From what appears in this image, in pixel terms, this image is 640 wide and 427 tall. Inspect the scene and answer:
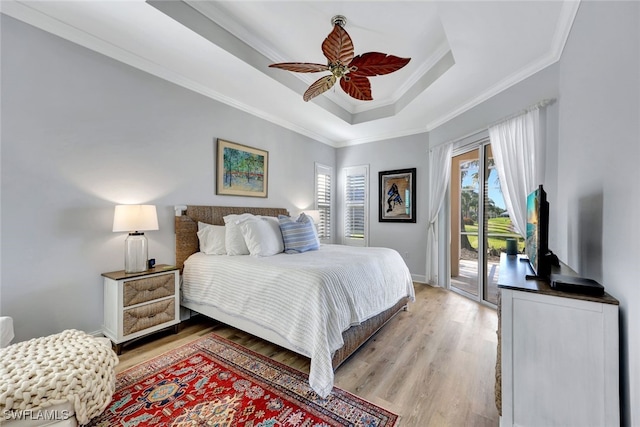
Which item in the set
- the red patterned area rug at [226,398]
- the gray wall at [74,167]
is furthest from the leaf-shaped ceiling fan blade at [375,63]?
the red patterned area rug at [226,398]

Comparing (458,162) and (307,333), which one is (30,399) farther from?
(458,162)

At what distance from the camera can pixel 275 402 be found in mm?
1645

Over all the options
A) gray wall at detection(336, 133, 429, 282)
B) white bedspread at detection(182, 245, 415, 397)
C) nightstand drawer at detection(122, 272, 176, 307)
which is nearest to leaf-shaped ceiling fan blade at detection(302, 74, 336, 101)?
white bedspread at detection(182, 245, 415, 397)

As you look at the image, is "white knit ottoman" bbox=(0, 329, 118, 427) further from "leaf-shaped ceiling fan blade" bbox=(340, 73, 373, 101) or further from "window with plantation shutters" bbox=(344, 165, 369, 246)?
"window with plantation shutters" bbox=(344, 165, 369, 246)

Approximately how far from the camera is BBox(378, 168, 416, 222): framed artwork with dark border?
15.3 feet

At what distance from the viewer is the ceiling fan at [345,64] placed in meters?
1.96

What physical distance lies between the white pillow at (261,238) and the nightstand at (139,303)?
2.56ft

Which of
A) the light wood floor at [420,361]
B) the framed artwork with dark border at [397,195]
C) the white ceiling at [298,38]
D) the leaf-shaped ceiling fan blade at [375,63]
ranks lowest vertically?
the light wood floor at [420,361]

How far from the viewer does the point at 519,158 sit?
9.19 feet

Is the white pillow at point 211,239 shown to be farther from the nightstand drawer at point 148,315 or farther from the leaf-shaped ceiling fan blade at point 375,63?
the leaf-shaped ceiling fan blade at point 375,63

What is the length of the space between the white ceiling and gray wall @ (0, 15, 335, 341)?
0.25m

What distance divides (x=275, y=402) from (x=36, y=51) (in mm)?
3246

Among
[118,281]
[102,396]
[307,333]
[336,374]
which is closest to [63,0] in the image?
[118,281]

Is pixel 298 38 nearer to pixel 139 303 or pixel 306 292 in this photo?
pixel 306 292
